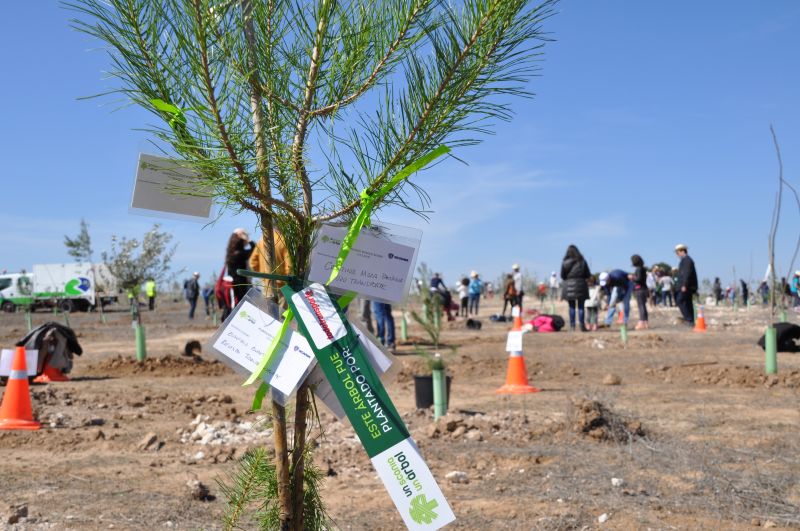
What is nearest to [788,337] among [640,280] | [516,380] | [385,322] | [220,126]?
[640,280]

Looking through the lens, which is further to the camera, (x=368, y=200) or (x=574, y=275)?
(x=574, y=275)

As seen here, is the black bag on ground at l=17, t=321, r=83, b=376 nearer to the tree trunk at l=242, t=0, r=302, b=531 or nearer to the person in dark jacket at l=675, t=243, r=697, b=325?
the tree trunk at l=242, t=0, r=302, b=531

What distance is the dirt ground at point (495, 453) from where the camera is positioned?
3.98 m

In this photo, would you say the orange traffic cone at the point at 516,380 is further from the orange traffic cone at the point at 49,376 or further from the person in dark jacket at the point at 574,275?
the person in dark jacket at the point at 574,275

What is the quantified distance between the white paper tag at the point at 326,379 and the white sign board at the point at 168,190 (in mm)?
542

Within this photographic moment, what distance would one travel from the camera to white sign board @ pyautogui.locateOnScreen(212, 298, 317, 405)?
2023mm

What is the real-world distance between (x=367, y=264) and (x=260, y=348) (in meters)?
Result: 0.36

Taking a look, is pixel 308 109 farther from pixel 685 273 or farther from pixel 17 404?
pixel 685 273

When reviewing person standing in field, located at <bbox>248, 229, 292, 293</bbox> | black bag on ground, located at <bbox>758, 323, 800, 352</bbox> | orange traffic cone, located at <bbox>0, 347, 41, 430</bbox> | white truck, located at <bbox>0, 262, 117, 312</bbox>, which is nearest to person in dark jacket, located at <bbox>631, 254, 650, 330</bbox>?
black bag on ground, located at <bbox>758, 323, 800, 352</bbox>

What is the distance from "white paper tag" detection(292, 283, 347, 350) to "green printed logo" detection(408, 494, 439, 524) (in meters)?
0.45

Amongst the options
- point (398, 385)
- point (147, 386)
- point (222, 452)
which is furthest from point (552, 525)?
point (147, 386)

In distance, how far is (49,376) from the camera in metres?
Answer: 10.3

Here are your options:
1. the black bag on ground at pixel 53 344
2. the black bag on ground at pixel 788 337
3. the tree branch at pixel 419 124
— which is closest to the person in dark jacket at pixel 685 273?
the black bag on ground at pixel 788 337

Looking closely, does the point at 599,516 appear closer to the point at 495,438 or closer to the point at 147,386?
the point at 495,438
